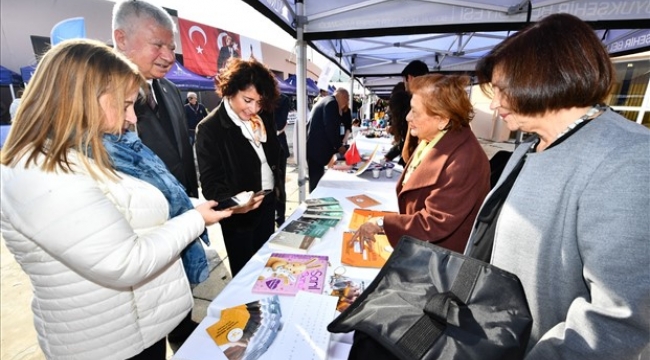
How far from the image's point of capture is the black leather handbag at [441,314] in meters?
0.58

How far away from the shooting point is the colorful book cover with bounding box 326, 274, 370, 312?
1131 mm

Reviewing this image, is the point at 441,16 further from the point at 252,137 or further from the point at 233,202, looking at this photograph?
the point at 233,202

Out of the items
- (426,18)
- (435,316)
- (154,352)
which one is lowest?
(154,352)

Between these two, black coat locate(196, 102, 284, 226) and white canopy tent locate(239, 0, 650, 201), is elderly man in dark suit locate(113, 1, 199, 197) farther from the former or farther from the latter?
white canopy tent locate(239, 0, 650, 201)

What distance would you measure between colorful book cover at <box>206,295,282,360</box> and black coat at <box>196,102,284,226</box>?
94cm

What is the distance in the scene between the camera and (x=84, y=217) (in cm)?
73

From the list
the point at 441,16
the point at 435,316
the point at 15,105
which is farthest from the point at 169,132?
the point at 441,16

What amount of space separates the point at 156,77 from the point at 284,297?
1495mm

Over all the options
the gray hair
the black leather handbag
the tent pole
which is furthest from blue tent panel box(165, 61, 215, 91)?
the black leather handbag

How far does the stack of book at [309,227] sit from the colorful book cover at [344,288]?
0.29 meters

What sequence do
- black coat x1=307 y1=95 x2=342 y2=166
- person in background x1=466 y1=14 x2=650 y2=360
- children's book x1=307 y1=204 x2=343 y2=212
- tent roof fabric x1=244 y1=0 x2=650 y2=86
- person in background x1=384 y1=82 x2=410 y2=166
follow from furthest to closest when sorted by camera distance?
black coat x1=307 y1=95 x2=342 y2=166 → person in background x1=384 y1=82 x2=410 y2=166 → tent roof fabric x1=244 y1=0 x2=650 y2=86 → children's book x1=307 y1=204 x2=343 y2=212 → person in background x1=466 y1=14 x2=650 y2=360

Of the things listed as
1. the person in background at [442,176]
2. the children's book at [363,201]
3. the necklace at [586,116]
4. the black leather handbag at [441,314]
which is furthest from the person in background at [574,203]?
the children's book at [363,201]

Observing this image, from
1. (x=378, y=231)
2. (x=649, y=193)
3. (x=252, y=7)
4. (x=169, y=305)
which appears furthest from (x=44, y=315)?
(x=252, y=7)

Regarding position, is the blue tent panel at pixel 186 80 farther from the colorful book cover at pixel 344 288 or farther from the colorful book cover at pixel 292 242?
the colorful book cover at pixel 344 288
